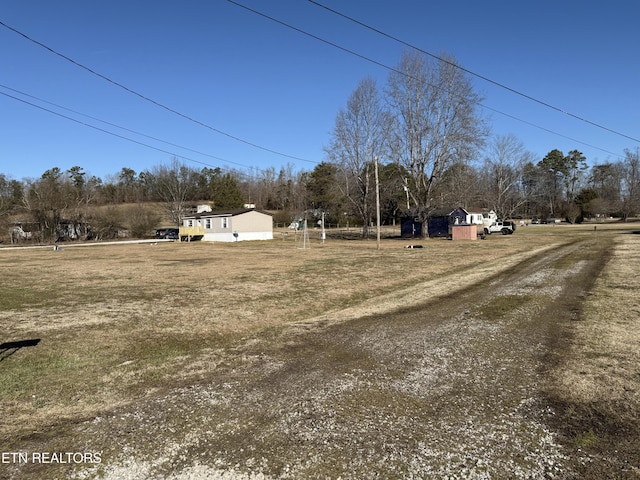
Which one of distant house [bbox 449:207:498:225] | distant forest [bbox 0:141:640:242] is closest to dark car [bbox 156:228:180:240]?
distant forest [bbox 0:141:640:242]

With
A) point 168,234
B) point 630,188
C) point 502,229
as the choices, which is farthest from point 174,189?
point 630,188

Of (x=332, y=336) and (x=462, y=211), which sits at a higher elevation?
(x=462, y=211)

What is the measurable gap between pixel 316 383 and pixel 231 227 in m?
43.0

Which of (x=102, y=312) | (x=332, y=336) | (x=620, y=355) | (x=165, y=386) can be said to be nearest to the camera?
(x=165, y=386)

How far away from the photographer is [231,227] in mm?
46219

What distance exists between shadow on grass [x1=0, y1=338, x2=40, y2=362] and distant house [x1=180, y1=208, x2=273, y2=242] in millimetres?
39927

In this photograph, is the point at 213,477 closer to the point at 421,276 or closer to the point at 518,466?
the point at 518,466

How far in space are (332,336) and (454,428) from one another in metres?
3.27

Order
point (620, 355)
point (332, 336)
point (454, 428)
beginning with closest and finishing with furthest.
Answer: point (454, 428) → point (620, 355) → point (332, 336)

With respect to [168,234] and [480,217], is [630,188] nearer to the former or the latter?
[480,217]

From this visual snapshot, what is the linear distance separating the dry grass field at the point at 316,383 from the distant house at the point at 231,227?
36406 millimetres

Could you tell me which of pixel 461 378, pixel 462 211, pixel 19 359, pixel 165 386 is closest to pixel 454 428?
pixel 461 378

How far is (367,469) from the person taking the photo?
2887mm

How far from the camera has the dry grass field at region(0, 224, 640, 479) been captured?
3039mm
